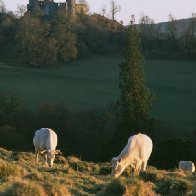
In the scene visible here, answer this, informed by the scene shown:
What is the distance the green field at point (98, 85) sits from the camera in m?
68.0

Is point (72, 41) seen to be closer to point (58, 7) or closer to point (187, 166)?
point (58, 7)

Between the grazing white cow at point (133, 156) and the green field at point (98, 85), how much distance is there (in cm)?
3901

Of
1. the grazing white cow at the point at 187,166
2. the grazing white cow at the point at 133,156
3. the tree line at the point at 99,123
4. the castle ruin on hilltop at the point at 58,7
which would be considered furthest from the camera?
the castle ruin on hilltop at the point at 58,7

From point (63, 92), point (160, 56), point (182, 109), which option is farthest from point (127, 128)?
point (160, 56)

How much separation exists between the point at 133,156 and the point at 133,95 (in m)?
34.6

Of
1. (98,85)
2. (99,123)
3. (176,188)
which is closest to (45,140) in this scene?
(176,188)

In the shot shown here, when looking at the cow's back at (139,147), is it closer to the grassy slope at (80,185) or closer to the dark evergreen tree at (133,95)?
the grassy slope at (80,185)

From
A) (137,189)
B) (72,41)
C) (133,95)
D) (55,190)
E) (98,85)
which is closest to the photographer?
(55,190)

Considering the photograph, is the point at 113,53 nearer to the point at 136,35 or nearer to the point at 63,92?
the point at 63,92

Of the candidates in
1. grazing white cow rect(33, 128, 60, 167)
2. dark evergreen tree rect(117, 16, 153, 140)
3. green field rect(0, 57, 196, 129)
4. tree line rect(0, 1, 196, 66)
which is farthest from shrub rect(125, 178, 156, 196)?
tree line rect(0, 1, 196, 66)

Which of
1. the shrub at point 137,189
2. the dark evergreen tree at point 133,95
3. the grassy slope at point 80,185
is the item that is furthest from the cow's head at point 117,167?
the dark evergreen tree at point 133,95

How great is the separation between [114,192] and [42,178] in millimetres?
3189

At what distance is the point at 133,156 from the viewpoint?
20156 mm

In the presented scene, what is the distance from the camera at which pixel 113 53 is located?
347ft
